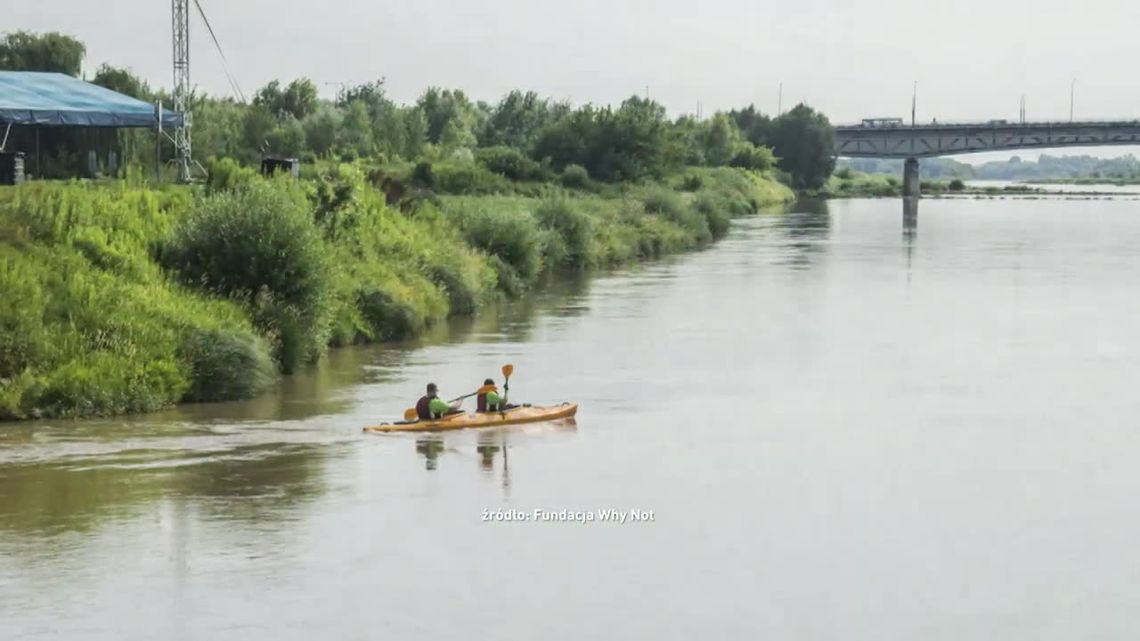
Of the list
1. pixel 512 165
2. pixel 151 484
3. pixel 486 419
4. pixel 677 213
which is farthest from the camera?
pixel 512 165

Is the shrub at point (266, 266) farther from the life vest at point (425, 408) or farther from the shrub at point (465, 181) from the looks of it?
the shrub at point (465, 181)

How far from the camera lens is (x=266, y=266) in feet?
110

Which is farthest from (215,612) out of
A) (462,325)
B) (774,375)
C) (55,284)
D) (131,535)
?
(462,325)

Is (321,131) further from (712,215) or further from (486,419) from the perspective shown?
(486,419)

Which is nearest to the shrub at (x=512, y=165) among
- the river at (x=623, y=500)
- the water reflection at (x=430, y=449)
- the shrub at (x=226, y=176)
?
the river at (x=623, y=500)

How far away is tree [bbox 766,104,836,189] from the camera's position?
16812 cm

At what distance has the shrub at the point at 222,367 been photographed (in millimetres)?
29766

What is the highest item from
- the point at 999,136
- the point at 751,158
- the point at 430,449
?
the point at 999,136

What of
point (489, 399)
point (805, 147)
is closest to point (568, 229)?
point (489, 399)

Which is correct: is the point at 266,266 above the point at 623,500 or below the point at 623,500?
above

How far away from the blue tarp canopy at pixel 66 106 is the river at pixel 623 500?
18.9 m

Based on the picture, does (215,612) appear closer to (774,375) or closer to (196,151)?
(774,375)

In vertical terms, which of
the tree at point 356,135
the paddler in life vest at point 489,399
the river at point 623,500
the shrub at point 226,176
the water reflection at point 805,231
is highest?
the tree at point 356,135

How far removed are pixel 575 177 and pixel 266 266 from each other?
55.8 m
